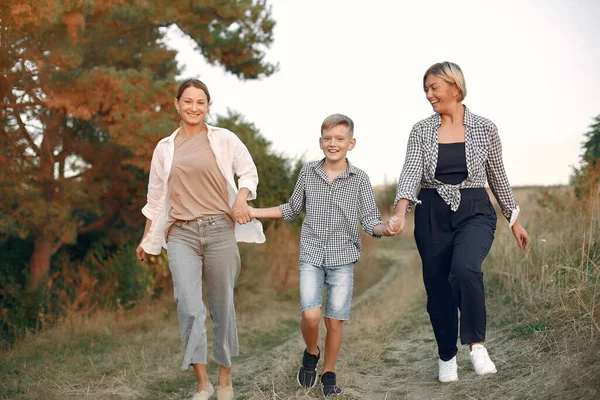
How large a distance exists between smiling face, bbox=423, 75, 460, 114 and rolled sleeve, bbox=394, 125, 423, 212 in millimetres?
266

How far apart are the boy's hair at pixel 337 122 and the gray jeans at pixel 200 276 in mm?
1028

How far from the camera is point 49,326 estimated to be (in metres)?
9.93

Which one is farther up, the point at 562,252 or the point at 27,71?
the point at 27,71

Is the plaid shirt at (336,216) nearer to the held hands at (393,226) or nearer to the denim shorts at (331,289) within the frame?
the denim shorts at (331,289)

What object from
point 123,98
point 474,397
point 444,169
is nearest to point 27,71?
point 123,98

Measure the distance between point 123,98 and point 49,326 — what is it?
3.68 m

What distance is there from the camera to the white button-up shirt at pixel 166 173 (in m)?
4.89

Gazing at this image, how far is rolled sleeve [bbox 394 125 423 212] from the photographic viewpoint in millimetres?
4633

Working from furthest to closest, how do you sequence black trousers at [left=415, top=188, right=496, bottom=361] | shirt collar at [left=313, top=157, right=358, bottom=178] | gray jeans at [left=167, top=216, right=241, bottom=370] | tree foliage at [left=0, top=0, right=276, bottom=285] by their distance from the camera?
tree foliage at [left=0, top=0, right=276, bottom=285], shirt collar at [left=313, top=157, right=358, bottom=178], gray jeans at [left=167, top=216, right=241, bottom=370], black trousers at [left=415, top=188, right=496, bottom=361]

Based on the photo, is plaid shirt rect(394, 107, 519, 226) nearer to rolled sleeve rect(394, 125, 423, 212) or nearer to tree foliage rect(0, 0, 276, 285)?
rolled sleeve rect(394, 125, 423, 212)

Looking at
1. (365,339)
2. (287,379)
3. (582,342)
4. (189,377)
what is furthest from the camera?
(365,339)

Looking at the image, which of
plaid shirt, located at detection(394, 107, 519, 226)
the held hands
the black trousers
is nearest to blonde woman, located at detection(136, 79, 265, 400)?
the held hands

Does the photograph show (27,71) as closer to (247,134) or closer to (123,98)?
(123,98)

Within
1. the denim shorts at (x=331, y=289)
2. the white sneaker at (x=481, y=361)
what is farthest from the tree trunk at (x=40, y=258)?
the white sneaker at (x=481, y=361)
